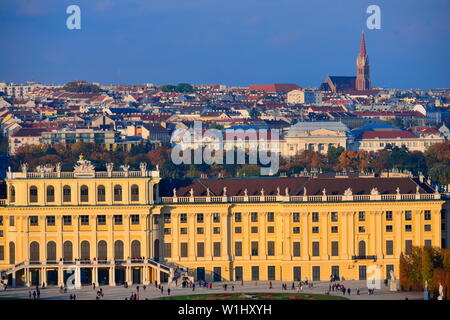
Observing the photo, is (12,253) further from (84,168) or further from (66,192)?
(84,168)

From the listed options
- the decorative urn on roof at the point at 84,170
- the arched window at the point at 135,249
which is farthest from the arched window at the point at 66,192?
the arched window at the point at 135,249

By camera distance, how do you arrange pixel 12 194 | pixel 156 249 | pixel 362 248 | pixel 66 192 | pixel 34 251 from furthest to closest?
pixel 362 248, pixel 156 249, pixel 12 194, pixel 66 192, pixel 34 251

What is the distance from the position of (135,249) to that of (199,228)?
11.0ft

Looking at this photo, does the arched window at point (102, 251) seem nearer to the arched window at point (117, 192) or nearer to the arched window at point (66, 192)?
the arched window at point (117, 192)

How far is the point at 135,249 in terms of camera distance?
88.5 meters

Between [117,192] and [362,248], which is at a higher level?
[117,192]

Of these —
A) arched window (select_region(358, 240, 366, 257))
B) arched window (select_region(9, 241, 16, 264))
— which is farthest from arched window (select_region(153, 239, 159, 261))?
arched window (select_region(358, 240, 366, 257))

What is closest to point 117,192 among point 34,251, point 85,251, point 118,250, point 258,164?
point 118,250

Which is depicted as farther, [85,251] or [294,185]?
[294,185]

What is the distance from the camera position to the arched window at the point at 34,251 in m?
88.0

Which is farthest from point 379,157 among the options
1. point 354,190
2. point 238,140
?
point 354,190
